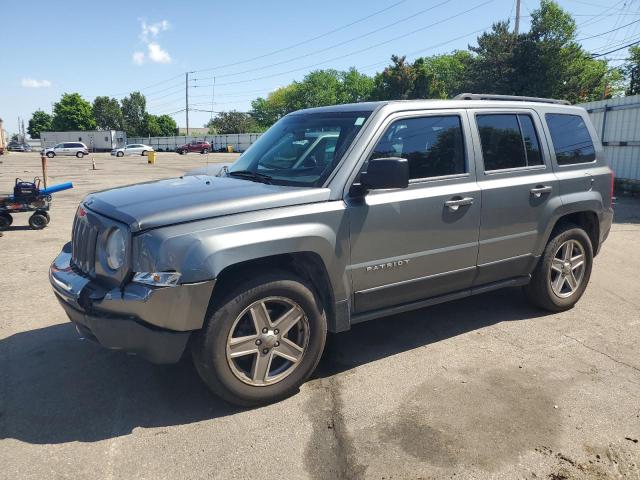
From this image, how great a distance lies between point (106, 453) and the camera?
2973mm

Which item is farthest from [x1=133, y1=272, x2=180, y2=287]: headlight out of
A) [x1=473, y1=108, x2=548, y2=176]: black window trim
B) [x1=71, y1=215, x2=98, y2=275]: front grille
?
[x1=473, y1=108, x2=548, y2=176]: black window trim

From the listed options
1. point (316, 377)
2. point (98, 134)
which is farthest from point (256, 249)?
point (98, 134)

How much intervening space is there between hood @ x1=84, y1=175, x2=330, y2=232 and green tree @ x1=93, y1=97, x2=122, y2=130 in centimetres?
10145

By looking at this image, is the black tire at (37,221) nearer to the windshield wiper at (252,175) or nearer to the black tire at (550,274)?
the windshield wiper at (252,175)

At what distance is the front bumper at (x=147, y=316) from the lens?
3.05m

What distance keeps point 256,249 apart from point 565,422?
2.20 metres

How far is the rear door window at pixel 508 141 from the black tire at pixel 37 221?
28.6ft

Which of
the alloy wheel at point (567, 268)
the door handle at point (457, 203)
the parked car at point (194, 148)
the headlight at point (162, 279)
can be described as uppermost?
the parked car at point (194, 148)

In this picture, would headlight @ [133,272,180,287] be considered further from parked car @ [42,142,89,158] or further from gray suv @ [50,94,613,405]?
parked car @ [42,142,89,158]

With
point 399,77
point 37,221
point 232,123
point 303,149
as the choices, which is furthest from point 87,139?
point 303,149

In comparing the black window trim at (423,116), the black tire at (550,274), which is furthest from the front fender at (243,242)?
the black tire at (550,274)

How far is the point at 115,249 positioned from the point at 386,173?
70.6 inches

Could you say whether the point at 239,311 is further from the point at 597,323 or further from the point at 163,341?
the point at 597,323

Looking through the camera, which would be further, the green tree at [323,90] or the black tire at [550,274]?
the green tree at [323,90]
